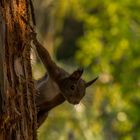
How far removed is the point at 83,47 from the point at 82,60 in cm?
52

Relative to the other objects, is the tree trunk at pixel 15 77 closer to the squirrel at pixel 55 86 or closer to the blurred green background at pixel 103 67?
the squirrel at pixel 55 86

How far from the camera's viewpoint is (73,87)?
16.0 ft

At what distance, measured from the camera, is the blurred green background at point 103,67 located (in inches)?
798

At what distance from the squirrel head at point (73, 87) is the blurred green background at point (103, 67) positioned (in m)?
13.5

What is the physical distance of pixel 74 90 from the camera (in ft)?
16.1

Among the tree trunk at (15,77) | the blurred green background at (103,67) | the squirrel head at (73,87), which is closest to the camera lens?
the tree trunk at (15,77)

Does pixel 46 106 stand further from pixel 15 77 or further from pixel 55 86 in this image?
pixel 15 77

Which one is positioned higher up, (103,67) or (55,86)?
(55,86)

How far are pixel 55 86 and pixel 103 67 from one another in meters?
17.1

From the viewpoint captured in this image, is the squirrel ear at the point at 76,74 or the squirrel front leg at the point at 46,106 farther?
the squirrel front leg at the point at 46,106

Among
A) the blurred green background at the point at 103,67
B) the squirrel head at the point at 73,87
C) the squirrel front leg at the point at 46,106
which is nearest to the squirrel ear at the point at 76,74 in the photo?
the squirrel head at the point at 73,87

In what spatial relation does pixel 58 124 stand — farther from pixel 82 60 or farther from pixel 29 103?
pixel 29 103

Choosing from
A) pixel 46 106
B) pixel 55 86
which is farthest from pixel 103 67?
pixel 55 86

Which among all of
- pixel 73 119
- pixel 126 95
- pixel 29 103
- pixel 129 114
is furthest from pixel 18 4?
pixel 73 119
